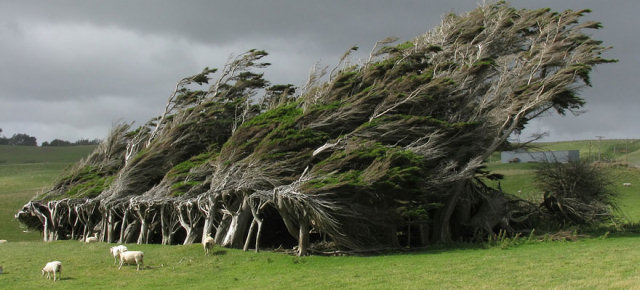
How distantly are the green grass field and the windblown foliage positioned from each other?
2.22 meters

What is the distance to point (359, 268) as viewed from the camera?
62.4ft

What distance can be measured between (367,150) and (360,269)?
20.2 ft

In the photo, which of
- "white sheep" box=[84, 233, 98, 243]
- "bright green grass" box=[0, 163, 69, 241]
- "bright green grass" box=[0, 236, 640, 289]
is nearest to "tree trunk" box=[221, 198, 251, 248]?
"bright green grass" box=[0, 236, 640, 289]

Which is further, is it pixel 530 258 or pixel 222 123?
pixel 222 123

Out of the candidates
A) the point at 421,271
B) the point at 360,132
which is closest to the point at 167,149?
the point at 360,132

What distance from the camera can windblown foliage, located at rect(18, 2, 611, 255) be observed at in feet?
75.6

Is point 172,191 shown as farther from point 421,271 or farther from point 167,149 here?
point 421,271

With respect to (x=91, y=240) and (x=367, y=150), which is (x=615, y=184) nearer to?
(x=367, y=150)

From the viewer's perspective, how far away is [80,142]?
16512 centimetres

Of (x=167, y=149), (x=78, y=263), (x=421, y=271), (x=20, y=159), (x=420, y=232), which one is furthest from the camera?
(x=20, y=159)

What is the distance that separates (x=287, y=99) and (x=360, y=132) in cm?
1077

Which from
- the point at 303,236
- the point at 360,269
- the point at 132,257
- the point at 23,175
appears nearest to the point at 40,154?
the point at 23,175

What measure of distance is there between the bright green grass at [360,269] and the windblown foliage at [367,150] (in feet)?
7.52

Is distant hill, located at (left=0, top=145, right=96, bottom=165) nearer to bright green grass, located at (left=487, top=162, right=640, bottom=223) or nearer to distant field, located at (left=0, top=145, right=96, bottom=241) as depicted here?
distant field, located at (left=0, top=145, right=96, bottom=241)
